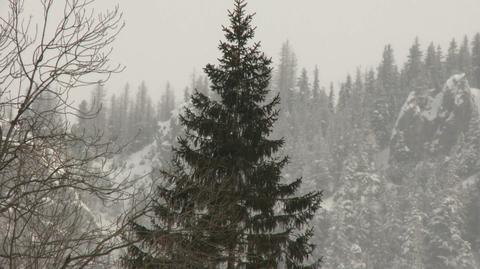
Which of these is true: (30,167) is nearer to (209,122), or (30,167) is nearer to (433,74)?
(209,122)

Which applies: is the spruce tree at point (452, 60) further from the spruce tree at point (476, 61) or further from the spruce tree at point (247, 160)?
the spruce tree at point (247, 160)

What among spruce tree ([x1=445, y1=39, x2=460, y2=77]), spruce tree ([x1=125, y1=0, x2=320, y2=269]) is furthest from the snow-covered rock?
spruce tree ([x1=125, y1=0, x2=320, y2=269])

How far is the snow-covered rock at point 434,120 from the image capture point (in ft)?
310

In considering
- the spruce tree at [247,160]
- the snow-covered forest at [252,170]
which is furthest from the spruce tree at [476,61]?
the spruce tree at [247,160]

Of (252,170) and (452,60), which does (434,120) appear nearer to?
(452,60)

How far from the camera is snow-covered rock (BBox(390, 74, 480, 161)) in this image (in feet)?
310

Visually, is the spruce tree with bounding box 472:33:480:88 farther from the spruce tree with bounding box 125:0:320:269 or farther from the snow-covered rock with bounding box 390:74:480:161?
the spruce tree with bounding box 125:0:320:269

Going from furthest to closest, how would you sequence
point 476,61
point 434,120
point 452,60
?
point 452,60
point 476,61
point 434,120

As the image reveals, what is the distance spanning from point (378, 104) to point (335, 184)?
20.0 meters

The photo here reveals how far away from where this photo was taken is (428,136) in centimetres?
9694

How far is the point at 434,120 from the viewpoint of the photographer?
98062 millimetres

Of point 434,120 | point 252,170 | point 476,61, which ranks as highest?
point 476,61

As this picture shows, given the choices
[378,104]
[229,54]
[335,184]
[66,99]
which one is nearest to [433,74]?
[378,104]

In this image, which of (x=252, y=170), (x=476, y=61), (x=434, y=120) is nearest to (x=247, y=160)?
(x=252, y=170)
